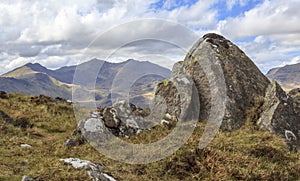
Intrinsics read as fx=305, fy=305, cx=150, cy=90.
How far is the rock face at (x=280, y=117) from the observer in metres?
15.5

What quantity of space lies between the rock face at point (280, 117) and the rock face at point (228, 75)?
1.33 metres

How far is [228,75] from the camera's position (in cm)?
1936

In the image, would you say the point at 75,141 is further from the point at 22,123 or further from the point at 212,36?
the point at 212,36

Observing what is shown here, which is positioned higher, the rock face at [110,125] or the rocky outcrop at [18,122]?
A: the rock face at [110,125]

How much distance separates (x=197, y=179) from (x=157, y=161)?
2059mm

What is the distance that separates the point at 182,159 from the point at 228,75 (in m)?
8.88

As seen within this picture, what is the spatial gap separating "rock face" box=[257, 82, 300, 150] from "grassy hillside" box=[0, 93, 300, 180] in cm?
69

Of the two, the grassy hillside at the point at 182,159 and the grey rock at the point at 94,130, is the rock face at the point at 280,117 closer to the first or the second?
the grassy hillside at the point at 182,159

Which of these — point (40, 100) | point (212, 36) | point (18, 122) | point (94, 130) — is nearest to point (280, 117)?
point (212, 36)

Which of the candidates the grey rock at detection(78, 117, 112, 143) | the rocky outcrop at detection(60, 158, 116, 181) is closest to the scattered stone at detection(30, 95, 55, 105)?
the grey rock at detection(78, 117, 112, 143)

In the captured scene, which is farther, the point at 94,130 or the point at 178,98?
the point at 178,98

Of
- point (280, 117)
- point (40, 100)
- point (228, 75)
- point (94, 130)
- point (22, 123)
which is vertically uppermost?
point (228, 75)

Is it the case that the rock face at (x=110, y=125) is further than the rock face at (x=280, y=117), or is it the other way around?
the rock face at (x=110, y=125)

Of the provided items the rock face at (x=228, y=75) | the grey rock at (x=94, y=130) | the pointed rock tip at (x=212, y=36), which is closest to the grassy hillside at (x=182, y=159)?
the grey rock at (x=94, y=130)
